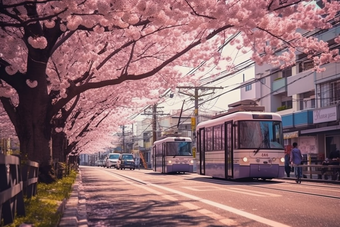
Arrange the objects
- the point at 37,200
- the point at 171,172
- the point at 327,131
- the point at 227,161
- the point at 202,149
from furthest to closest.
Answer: the point at 171,172 < the point at 327,131 < the point at 202,149 < the point at 227,161 < the point at 37,200

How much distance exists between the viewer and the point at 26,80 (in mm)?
14219

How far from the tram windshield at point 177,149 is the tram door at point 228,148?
534 inches

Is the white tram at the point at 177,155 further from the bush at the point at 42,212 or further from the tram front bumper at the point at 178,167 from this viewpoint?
the bush at the point at 42,212

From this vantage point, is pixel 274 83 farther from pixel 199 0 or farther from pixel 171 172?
pixel 199 0

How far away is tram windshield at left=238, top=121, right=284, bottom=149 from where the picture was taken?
2047cm

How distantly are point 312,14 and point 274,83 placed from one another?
29671mm

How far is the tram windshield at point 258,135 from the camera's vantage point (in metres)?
20.5

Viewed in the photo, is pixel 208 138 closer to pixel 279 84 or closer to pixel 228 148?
pixel 228 148

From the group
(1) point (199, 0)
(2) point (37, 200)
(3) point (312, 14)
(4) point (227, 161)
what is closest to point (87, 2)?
(1) point (199, 0)

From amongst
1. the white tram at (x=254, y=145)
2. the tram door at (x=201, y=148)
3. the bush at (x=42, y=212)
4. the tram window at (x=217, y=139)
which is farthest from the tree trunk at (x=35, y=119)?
the tram door at (x=201, y=148)

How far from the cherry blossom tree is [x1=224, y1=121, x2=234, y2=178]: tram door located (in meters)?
3.00

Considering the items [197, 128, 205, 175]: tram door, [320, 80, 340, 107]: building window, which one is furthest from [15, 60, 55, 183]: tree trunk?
[320, 80, 340, 107]: building window

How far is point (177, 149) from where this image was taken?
3547 cm

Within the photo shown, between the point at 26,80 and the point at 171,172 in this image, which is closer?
the point at 26,80
